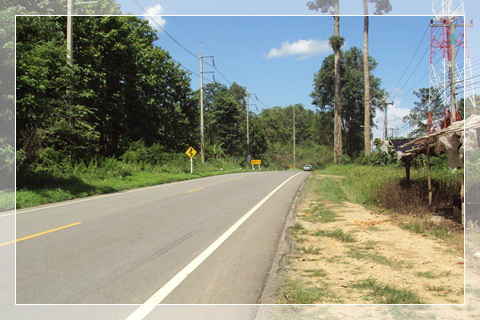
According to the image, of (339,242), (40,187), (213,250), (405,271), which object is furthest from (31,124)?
(405,271)

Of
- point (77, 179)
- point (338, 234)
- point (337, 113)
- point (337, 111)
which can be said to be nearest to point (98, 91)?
point (77, 179)

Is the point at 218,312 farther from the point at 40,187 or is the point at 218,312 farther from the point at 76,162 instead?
the point at 76,162

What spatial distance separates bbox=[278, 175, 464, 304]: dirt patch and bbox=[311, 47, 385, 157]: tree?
592 cm

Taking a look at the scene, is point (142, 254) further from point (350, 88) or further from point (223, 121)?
point (223, 121)

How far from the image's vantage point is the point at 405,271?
5.56 meters

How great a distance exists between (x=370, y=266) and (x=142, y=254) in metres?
3.68

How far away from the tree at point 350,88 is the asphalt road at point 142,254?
6.38 meters

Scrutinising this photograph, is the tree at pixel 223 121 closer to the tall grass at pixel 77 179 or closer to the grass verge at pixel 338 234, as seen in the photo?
the tall grass at pixel 77 179

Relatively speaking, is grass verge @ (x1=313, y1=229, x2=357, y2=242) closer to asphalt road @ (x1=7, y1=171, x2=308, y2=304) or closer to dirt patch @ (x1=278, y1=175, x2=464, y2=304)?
dirt patch @ (x1=278, y1=175, x2=464, y2=304)

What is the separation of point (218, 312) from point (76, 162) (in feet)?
57.5

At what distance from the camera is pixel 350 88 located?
2225 cm

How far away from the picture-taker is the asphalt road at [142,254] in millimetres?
4805

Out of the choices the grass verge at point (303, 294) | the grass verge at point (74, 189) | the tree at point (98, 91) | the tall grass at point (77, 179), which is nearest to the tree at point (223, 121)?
the tree at point (98, 91)

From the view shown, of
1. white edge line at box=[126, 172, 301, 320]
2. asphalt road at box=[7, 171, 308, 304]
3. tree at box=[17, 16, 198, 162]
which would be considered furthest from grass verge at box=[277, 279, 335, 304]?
tree at box=[17, 16, 198, 162]
